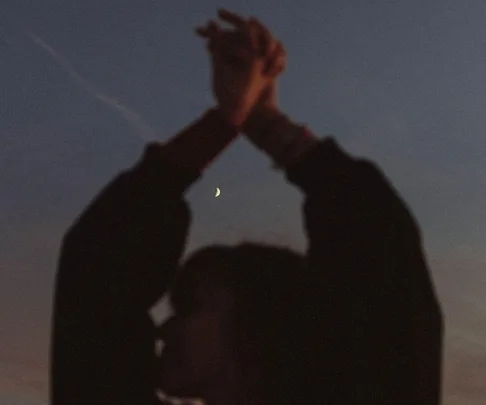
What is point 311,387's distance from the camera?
2.35 m

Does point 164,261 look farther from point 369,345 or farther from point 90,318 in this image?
point 369,345

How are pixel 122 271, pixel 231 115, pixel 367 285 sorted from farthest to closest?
pixel 231 115 → pixel 122 271 → pixel 367 285

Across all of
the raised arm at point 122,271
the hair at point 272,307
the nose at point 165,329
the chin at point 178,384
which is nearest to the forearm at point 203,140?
the raised arm at point 122,271

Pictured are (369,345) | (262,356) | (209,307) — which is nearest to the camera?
(369,345)

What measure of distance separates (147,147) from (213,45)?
43 centimetres

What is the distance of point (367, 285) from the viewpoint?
7.44 feet

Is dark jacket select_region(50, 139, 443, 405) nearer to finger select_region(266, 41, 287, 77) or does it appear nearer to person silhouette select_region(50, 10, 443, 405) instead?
person silhouette select_region(50, 10, 443, 405)

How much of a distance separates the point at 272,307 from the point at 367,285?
0.41 metres

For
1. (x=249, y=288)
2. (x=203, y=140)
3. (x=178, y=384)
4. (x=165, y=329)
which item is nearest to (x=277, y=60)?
(x=203, y=140)

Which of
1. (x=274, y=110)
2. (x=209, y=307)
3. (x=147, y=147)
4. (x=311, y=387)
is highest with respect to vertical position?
(x=274, y=110)

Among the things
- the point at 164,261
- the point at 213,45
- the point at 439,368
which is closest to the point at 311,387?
the point at 439,368

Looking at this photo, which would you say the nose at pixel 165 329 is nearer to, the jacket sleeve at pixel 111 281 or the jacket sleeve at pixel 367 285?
the jacket sleeve at pixel 111 281

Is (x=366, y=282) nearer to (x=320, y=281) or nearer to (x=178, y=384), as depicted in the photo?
(x=320, y=281)

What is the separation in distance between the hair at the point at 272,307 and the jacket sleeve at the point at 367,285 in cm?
7
